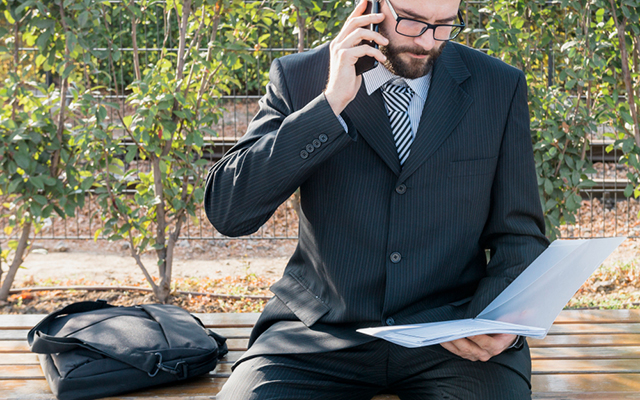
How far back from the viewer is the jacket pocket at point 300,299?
1.95 meters

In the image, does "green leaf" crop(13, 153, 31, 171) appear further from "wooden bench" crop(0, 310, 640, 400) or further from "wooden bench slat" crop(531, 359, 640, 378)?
"wooden bench slat" crop(531, 359, 640, 378)

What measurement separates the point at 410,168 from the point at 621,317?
5.18ft

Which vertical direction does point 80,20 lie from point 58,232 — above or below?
above

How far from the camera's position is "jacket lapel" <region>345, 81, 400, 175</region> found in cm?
188

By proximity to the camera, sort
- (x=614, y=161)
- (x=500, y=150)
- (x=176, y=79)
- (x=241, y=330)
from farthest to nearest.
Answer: (x=614, y=161) < (x=176, y=79) < (x=241, y=330) < (x=500, y=150)

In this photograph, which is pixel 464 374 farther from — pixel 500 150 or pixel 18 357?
pixel 18 357

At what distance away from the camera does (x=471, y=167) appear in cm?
192

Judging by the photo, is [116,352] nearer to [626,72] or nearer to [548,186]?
[548,186]

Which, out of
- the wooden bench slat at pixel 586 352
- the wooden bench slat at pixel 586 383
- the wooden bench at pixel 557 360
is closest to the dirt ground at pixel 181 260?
the wooden bench at pixel 557 360

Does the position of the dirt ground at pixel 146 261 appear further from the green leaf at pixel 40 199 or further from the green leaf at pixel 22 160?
the green leaf at pixel 22 160

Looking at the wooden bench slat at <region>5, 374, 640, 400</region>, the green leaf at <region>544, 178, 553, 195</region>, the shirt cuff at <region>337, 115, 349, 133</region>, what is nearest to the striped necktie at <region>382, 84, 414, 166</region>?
the shirt cuff at <region>337, 115, 349, 133</region>

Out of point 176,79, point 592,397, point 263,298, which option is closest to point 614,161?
point 263,298

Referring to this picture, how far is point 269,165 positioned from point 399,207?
391 millimetres

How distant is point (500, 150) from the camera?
1.98 meters
